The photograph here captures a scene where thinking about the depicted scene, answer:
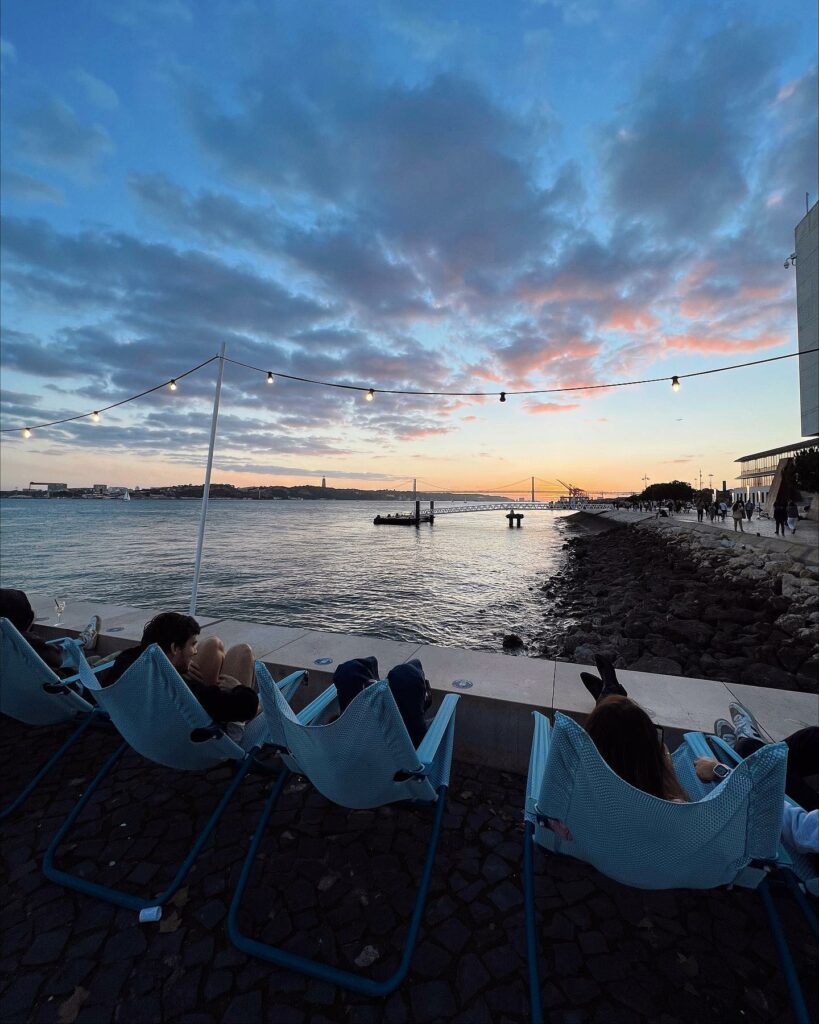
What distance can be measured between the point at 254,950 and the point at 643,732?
178cm

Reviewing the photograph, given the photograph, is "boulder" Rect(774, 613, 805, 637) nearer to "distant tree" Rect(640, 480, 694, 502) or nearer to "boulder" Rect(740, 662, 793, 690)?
"boulder" Rect(740, 662, 793, 690)

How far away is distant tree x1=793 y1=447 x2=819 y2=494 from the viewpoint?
24391mm

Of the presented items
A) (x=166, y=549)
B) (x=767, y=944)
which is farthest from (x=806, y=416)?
(x=166, y=549)

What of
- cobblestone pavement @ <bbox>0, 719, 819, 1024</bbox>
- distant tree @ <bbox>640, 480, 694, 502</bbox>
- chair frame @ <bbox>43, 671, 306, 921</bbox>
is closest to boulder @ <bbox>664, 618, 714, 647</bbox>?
cobblestone pavement @ <bbox>0, 719, 819, 1024</bbox>

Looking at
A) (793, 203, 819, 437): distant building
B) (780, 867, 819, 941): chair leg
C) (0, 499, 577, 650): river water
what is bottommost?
(0, 499, 577, 650): river water

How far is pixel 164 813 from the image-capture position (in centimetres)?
271

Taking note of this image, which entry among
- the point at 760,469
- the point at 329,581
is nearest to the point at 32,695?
the point at 329,581

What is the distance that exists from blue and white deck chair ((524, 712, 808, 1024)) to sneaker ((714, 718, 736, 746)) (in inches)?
41.6

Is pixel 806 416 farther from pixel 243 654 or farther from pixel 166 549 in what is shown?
pixel 166 549

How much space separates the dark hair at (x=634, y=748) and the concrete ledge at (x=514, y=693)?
1.10 meters

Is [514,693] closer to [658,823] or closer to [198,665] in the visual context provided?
[658,823]

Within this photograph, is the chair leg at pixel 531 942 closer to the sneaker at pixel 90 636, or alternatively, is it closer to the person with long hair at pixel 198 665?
the person with long hair at pixel 198 665

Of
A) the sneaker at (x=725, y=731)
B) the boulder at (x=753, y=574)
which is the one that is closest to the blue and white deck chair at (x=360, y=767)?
the sneaker at (x=725, y=731)

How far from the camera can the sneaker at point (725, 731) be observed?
8.61ft
